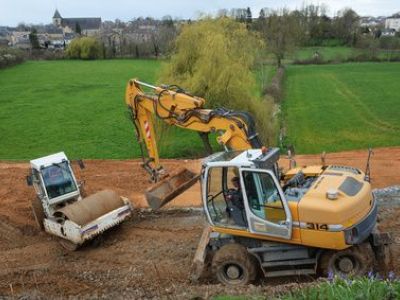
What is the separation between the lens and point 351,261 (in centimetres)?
851

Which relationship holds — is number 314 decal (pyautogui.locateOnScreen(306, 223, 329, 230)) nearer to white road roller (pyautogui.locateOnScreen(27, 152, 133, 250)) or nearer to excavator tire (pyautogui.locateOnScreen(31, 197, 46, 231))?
white road roller (pyautogui.locateOnScreen(27, 152, 133, 250))

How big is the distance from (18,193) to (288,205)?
1110 centimetres

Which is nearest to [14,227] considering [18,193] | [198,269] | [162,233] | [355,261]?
[18,193]

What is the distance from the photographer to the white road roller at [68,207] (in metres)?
11.8

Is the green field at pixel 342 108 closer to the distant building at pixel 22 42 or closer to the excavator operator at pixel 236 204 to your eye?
the excavator operator at pixel 236 204

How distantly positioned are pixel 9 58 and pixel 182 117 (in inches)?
2573

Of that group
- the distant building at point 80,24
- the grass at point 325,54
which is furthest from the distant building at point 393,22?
the grass at point 325,54

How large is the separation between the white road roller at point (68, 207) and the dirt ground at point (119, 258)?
1.44 ft

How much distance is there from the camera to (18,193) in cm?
1652

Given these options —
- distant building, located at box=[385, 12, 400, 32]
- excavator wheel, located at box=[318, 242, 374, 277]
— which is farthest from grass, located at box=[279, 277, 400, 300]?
distant building, located at box=[385, 12, 400, 32]

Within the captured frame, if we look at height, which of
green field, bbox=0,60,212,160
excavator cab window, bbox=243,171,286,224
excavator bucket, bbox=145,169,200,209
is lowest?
green field, bbox=0,60,212,160

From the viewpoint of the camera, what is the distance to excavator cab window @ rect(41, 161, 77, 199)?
13.0m

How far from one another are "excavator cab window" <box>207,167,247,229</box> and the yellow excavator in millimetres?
18

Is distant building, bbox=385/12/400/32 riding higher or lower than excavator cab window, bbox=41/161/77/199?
lower
